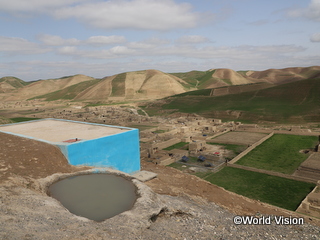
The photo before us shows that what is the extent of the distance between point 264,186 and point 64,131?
A: 74.3 feet

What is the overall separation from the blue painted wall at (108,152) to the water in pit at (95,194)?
238 centimetres

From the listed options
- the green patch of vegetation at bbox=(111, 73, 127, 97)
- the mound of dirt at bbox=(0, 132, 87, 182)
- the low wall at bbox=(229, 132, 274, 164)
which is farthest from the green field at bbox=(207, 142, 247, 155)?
the green patch of vegetation at bbox=(111, 73, 127, 97)

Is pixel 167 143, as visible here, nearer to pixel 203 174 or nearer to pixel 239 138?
pixel 203 174

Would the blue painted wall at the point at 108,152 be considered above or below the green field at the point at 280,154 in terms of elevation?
above

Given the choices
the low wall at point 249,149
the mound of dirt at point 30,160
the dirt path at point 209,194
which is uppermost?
the mound of dirt at point 30,160

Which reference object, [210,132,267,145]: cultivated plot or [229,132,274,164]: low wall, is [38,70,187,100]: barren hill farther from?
[229,132,274,164]: low wall

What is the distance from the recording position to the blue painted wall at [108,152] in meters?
16.9

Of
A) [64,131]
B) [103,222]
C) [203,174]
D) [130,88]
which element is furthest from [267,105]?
[130,88]

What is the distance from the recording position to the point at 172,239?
896cm

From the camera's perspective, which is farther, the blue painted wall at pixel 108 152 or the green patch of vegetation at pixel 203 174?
the green patch of vegetation at pixel 203 174

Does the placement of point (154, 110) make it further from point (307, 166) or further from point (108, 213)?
point (108, 213)

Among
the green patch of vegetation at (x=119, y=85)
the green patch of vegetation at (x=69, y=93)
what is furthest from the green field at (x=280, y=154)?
the green patch of vegetation at (x=69, y=93)

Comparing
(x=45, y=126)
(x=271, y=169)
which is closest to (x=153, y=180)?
(x=45, y=126)

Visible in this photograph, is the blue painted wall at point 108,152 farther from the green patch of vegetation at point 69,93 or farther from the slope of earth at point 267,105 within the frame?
the green patch of vegetation at point 69,93
